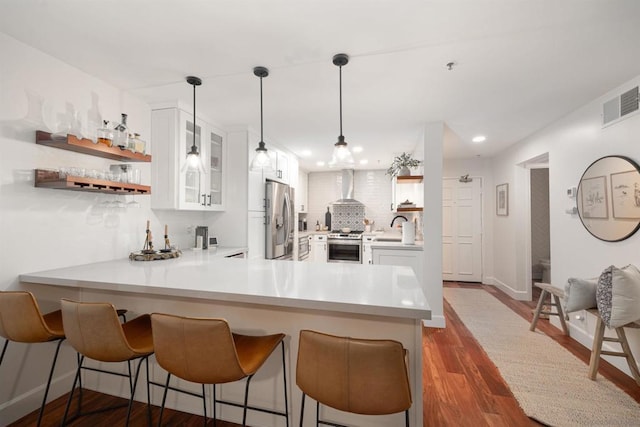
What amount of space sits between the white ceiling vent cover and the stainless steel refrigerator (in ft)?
11.7

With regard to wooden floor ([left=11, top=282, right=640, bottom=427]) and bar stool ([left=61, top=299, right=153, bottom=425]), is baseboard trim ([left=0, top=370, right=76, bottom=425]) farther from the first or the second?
bar stool ([left=61, top=299, right=153, bottom=425])

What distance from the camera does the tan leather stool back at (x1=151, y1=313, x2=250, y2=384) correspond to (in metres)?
1.24

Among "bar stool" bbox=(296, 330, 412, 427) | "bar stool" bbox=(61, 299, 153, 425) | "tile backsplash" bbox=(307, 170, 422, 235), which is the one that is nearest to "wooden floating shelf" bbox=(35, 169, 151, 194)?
"bar stool" bbox=(61, 299, 153, 425)

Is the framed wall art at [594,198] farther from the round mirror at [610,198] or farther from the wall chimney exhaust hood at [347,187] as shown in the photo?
the wall chimney exhaust hood at [347,187]

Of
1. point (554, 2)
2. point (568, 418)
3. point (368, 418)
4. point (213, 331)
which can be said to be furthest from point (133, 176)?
point (568, 418)

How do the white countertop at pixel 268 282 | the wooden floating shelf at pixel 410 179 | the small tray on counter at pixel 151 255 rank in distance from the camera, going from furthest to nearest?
the wooden floating shelf at pixel 410 179 → the small tray on counter at pixel 151 255 → the white countertop at pixel 268 282

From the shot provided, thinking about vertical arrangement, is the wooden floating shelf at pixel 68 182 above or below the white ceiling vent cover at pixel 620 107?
below

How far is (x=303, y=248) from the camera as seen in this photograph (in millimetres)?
5441

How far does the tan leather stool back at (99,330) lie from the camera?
1.41 metres

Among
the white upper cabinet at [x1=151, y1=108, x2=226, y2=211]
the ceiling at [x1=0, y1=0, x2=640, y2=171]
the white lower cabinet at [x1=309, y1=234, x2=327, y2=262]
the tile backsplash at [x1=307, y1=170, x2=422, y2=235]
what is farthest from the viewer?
the tile backsplash at [x1=307, y1=170, x2=422, y2=235]

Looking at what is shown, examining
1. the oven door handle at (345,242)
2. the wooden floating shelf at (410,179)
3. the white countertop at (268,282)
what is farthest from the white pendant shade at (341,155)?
the oven door handle at (345,242)

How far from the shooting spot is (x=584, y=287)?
239cm

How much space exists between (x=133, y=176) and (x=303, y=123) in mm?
1825

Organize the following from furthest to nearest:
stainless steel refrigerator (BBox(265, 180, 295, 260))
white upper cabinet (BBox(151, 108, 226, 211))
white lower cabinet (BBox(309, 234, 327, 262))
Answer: white lower cabinet (BBox(309, 234, 327, 262)) → stainless steel refrigerator (BBox(265, 180, 295, 260)) → white upper cabinet (BBox(151, 108, 226, 211))
